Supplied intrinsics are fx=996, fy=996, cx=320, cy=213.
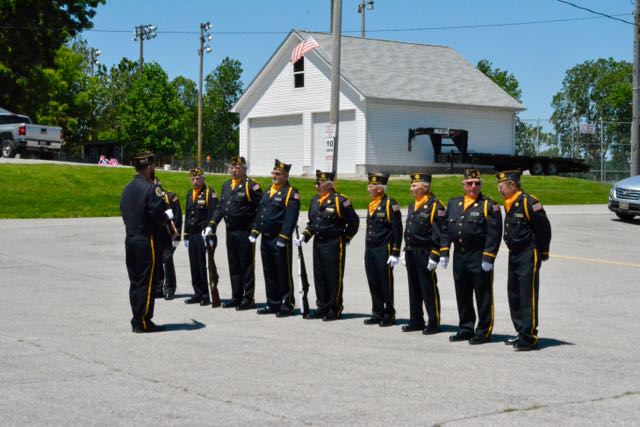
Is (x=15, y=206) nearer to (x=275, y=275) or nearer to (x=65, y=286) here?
(x=65, y=286)

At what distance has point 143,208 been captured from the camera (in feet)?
34.4

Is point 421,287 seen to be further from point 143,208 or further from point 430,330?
→ point 143,208

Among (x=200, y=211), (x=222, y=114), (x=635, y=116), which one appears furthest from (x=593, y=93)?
(x=200, y=211)

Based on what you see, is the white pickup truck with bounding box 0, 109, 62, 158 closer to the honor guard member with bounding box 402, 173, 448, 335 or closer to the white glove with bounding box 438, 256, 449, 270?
the honor guard member with bounding box 402, 173, 448, 335

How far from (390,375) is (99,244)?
1321cm

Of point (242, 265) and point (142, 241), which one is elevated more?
point (142, 241)

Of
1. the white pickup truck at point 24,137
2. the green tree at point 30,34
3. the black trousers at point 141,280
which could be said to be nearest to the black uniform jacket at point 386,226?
the black trousers at point 141,280

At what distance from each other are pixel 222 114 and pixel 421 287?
340 ft

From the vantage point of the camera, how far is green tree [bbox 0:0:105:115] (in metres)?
48.4

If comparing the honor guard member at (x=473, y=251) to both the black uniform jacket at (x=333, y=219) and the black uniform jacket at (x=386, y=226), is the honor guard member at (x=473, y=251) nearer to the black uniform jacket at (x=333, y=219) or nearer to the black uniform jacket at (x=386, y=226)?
the black uniform jacket at (x=386, y=226)

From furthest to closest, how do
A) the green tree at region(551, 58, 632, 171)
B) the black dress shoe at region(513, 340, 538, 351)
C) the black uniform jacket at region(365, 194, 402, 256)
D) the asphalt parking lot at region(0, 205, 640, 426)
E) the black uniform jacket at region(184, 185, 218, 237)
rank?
the green tree at region(551, 58, 632, 171) → the black uniform jacket at region(184, 185, 218, 237) → the black uniform jacket at region(365, 194, 402, 256) → the black dress shoe at region(513, 340, 538, 351) → the asphalt parking lot at region(0, 205, 640, 426)

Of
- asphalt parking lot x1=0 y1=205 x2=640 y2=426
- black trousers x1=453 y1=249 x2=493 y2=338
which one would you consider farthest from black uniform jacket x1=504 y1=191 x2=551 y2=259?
asphalt parking lot x1=0 y1=205 x2=640 y2=426

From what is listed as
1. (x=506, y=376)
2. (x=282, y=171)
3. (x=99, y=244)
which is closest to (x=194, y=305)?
(x=282, y=171)

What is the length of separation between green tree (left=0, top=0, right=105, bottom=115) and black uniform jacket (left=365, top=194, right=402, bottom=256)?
40604 mm
